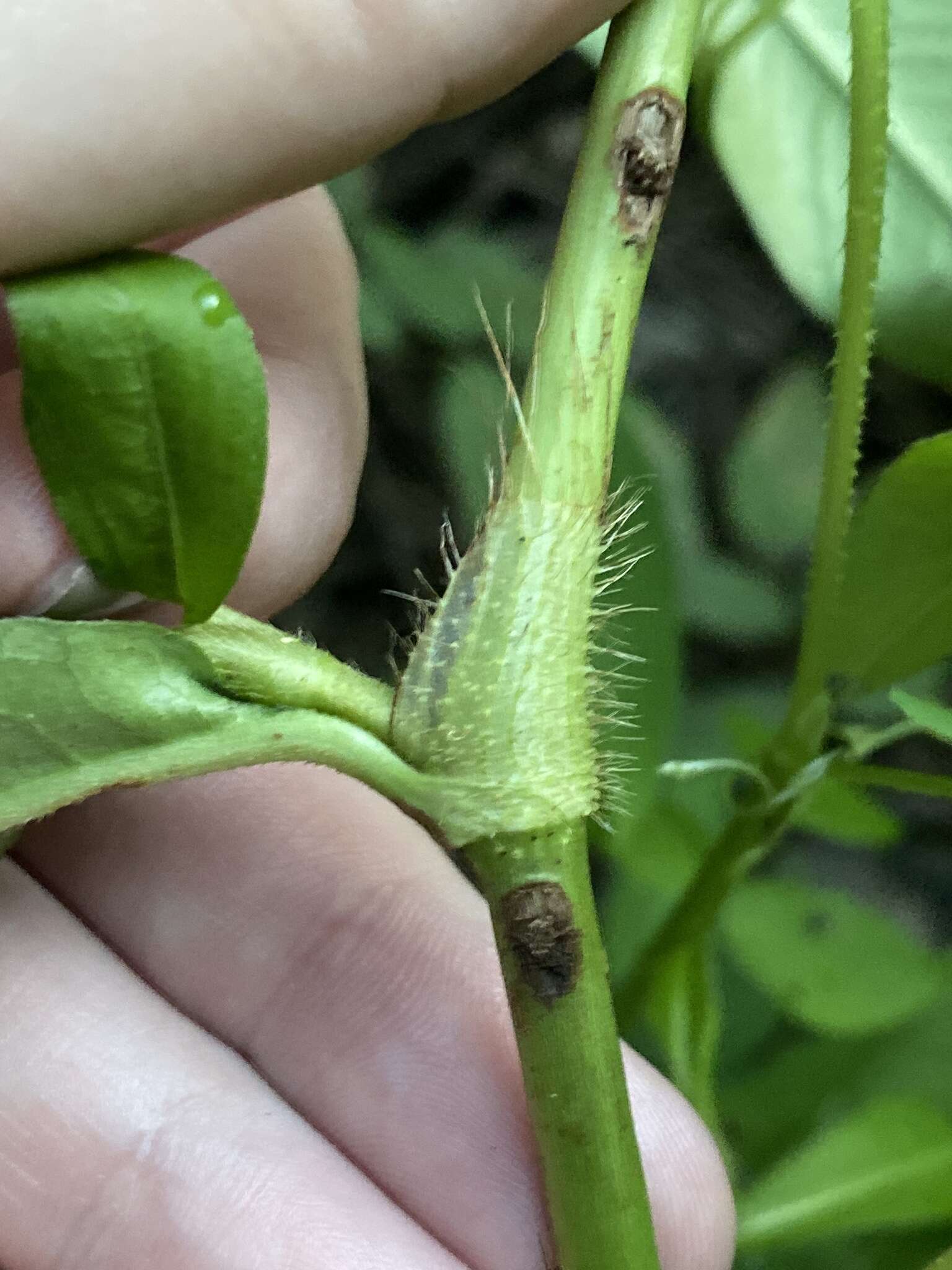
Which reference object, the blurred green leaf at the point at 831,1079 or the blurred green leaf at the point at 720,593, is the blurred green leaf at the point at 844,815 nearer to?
the blurred green leaf at the point at 831,1079

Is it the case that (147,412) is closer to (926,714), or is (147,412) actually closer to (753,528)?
(926,714)

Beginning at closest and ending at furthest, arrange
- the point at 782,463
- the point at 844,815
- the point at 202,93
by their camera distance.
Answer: the point at 202,93 < the point at 844,815 < the point at 782,463

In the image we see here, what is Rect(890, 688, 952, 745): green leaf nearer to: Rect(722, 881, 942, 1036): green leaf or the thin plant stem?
the thin plant stem

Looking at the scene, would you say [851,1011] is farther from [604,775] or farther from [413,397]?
[413,397]

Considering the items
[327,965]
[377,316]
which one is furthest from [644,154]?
[377,316]

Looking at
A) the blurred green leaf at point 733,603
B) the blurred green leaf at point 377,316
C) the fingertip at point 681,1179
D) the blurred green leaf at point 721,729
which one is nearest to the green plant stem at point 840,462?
the fingertip at point 681,1179

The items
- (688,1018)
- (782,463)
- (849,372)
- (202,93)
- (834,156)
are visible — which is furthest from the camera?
(782,463)
